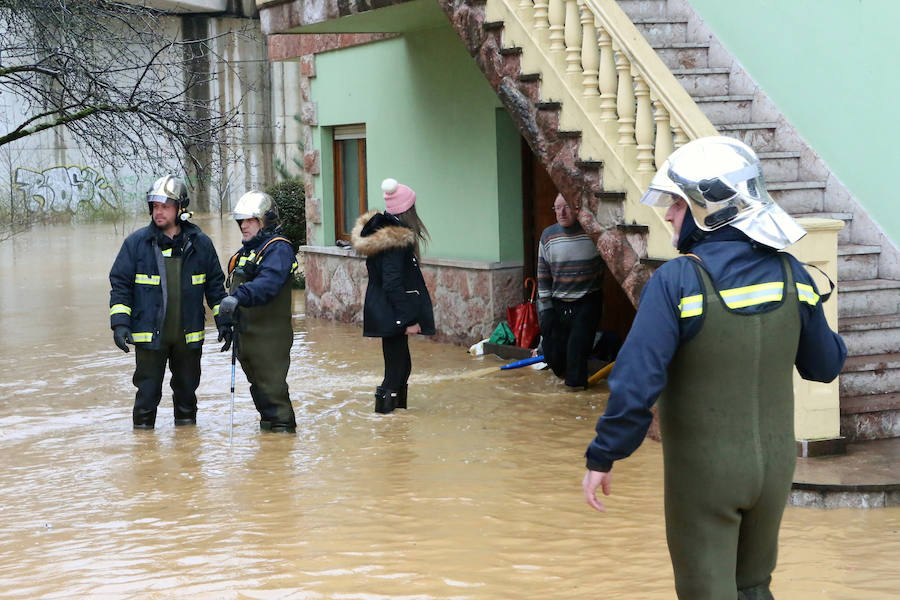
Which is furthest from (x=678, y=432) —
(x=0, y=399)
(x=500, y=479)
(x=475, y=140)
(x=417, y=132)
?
(x=417, y=132)

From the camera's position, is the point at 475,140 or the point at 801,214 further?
the point at 475,140

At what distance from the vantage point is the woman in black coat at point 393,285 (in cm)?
819

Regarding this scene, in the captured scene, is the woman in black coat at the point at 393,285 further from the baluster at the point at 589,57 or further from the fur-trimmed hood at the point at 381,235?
the baluster at the point at 589,57

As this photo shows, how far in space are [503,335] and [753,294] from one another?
7.71 meters

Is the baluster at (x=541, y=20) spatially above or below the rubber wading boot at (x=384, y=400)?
above

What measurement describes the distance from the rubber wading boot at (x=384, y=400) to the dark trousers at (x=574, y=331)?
1544mm

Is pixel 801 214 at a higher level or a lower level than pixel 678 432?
higher

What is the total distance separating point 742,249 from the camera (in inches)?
131

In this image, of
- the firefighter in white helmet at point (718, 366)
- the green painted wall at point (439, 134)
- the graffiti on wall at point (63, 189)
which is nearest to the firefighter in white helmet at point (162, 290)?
the green painted wall at point (439, 134)

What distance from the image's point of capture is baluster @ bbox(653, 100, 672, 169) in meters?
7.25

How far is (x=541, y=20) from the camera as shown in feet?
27.3

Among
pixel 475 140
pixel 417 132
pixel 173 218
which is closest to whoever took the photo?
pixel 173 218

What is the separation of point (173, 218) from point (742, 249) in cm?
531

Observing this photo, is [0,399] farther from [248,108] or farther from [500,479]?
[248,108]
